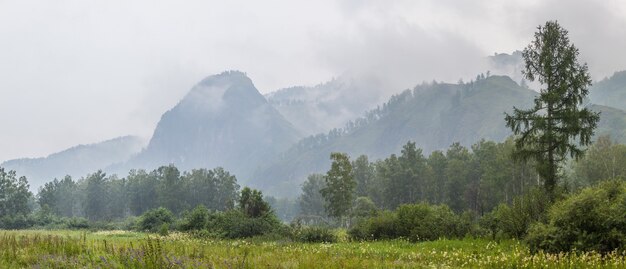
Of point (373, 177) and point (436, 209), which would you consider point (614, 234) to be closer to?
point (436, 209)

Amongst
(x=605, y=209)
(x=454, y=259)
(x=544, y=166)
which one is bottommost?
(x=454, y=259)

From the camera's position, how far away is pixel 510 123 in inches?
1200

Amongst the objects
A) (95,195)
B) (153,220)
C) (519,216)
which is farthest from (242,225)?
(95,195)

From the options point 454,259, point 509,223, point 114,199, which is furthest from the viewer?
point 114,199

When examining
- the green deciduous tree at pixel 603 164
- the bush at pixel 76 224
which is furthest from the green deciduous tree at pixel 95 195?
the green deciduous tree at pixel 603 164

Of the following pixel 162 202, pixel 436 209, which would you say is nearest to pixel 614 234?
pixel 436 209

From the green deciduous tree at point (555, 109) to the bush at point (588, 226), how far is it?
12067 millimetres

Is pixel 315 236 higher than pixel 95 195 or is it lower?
lower

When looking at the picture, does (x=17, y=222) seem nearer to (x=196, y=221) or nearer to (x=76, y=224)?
(x=76, y=224)

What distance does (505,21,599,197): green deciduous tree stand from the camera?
2831 cm

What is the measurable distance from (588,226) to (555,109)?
1565cm

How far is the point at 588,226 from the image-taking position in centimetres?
1550

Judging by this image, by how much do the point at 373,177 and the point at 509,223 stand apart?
3493 inches

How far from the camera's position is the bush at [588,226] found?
14625 mm
